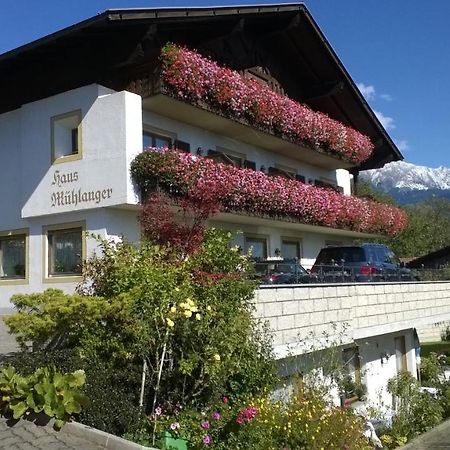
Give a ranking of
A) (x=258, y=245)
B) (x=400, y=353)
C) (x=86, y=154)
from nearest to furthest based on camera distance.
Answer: (x=86, y=154) < (x=258, y=245) < (x=400, y=353)

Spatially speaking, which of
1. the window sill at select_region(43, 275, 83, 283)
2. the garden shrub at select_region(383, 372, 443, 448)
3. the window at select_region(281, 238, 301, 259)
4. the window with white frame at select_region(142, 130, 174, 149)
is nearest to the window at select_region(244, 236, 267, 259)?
the window at select_region(281, 238, 301, 259)

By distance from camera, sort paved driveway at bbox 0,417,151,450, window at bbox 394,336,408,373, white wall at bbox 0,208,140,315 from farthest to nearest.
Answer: window at bbox 394,336,408,373, white wall at bbox 0,208,140,315, paved driveway at bbox 0,417,151,450

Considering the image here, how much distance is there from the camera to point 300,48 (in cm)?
2180

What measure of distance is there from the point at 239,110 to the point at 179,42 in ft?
7.73

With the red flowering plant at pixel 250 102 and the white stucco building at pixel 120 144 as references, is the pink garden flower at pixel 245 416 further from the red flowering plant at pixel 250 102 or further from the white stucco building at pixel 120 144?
the red flowering plant at pixel 250 102

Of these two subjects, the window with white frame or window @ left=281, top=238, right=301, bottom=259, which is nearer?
the window with white frame

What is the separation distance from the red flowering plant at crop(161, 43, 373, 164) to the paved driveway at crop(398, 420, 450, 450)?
29.9ft

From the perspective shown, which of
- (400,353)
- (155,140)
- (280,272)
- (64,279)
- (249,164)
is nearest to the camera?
(280,272)

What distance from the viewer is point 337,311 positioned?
1480 centimetres

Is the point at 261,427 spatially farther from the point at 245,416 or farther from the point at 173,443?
the point at 173,443

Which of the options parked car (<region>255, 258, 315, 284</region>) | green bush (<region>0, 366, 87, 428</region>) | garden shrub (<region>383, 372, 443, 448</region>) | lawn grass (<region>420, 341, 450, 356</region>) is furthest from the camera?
lawn grass (<region>420, 341, 450, 356</region>)

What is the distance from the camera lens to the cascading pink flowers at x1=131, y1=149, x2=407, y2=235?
14.0 meters

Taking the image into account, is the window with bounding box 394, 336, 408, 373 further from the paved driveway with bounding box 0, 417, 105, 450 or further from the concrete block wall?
the paved driveway with bounding box 0, 417, 105, 450

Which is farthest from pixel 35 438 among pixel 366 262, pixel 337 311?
pixel 366 262
